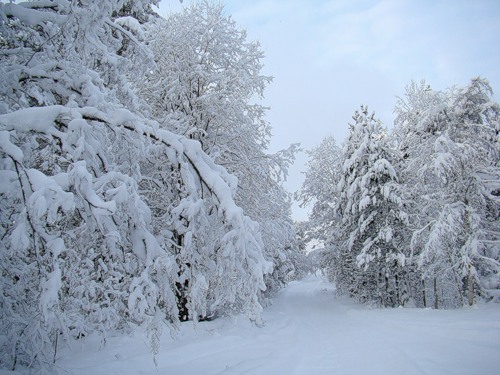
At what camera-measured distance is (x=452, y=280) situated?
19516 millimetres

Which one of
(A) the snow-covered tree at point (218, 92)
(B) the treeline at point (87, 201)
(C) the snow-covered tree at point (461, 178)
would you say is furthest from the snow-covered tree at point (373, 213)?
(B) the treeline at point (87, 201)

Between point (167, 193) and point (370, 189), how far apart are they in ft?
39.8

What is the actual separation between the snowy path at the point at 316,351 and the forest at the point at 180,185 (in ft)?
2.46

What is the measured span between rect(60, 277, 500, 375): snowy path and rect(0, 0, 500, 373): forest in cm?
75

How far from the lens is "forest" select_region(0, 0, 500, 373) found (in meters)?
3.23

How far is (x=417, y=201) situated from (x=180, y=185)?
14671 mm

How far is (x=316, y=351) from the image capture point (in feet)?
25.9

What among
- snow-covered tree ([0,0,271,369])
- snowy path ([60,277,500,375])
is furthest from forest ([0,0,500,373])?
snowy path ([60,277,500,375])

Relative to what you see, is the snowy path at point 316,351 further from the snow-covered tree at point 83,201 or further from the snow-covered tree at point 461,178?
the snow-covered tree at point 461,178

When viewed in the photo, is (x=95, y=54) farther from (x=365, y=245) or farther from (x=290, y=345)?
(x=365, y=245)

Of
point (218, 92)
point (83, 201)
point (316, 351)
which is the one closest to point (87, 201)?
point (83, 201)

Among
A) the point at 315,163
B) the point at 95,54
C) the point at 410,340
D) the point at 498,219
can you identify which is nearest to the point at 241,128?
the point at 95,54

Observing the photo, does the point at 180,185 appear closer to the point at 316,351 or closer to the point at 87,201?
the point at 316,351

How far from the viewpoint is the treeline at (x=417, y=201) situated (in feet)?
42.0
